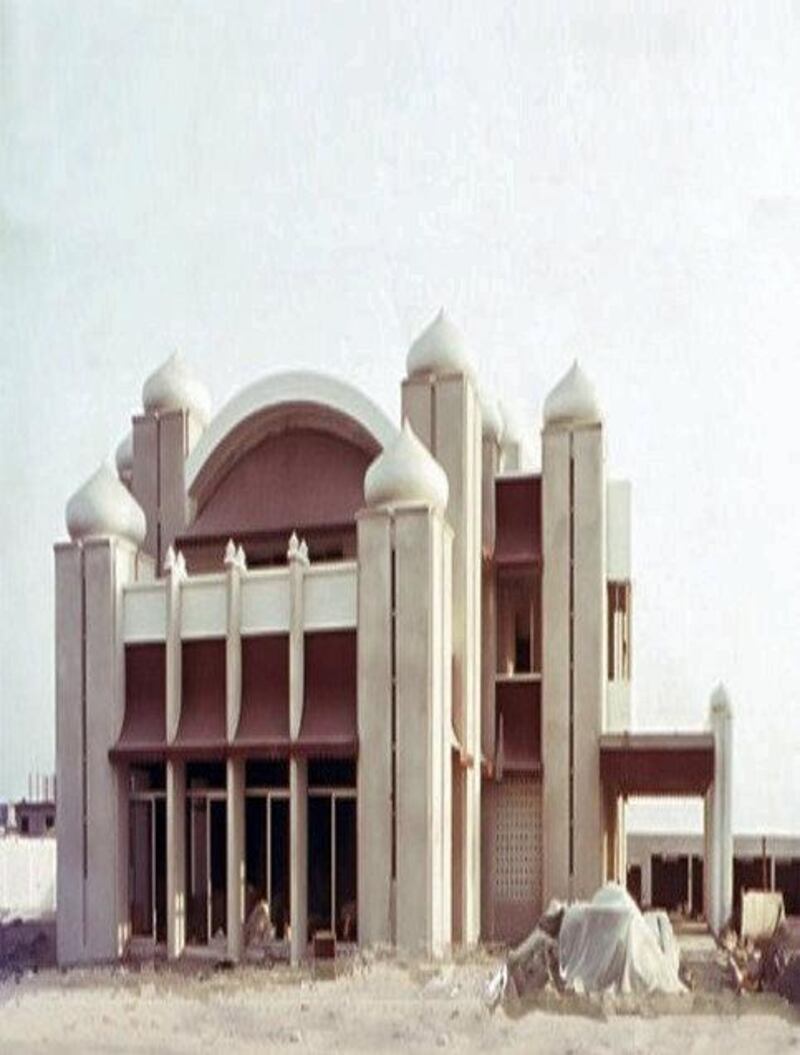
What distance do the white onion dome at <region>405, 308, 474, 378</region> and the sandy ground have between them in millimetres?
1925

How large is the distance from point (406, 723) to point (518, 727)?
0.38m

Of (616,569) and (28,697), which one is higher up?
(616,569)

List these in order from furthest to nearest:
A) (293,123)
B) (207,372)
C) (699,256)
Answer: (207,372) → (293,123) → (699,256)

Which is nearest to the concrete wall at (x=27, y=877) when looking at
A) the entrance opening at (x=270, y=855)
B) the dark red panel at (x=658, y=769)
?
the entrance opening at (x=270, y=855)

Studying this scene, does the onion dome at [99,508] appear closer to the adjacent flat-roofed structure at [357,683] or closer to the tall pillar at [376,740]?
the adjacent flat-roofed structure at [357,683]

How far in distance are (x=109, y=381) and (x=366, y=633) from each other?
129 cm

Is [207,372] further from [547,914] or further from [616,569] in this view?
[547,914]

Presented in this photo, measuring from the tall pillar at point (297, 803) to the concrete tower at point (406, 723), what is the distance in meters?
0.24

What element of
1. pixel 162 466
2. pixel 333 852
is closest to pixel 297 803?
pixel 333 852

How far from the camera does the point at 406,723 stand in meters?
5.32

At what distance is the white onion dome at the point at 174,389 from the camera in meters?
5.48

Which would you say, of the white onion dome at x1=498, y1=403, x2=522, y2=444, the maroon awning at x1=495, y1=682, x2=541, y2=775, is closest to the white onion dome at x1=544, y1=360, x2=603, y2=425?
the white onion dome at x1=498, y1=403, x2=522, y2=444

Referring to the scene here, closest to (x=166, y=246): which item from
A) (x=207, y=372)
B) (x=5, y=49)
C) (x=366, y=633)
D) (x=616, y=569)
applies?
(x=207, y=372)

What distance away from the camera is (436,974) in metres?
5.00
